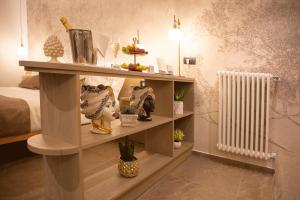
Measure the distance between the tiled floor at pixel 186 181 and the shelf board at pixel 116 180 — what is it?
0.14 m

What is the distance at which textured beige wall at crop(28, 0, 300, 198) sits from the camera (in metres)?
1.99

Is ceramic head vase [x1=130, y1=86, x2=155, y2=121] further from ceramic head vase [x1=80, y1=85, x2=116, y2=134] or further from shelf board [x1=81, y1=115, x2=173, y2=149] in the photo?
ceramic head vase [x1=80, y1=85, x2=116, y2=134]

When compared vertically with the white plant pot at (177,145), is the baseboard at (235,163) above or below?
below

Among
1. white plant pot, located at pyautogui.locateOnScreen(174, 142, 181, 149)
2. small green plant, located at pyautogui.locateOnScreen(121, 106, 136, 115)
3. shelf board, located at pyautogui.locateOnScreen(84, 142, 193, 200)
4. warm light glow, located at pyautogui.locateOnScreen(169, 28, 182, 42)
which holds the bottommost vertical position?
shelf board, located at pyautogui.locateOnScreen(84, 142, 193, 200)

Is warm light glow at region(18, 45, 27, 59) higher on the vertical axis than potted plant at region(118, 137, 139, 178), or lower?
higher

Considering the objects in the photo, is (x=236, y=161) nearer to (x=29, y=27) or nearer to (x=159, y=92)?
(x=159, y=92)

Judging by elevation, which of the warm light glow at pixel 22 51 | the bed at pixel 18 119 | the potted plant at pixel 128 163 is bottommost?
the potted plant at pixel 128 163

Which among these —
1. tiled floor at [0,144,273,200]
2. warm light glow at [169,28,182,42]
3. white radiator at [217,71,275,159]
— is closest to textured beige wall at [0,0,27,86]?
tiled floor at [0,144,273,200]

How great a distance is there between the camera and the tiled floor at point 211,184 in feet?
5.52

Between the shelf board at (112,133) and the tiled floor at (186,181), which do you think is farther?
the tiled floor at (186,181)

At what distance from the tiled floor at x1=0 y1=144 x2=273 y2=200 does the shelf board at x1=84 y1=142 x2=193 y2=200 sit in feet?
0.47

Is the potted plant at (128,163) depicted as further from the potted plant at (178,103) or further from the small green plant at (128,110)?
the potted plant at (178,103)

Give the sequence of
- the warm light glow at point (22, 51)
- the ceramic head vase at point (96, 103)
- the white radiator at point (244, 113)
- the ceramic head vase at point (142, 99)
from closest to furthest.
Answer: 1. the ceramic head vase at point (96, 103)
2. the ceramic head vase at point (142, 99)
3. the white radiator at point (244, 113)
4. the warm light glow at point (22, 51)

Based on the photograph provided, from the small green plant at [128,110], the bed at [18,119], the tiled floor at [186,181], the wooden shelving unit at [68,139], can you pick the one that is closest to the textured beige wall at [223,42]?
the tiled floor at [186,181]
